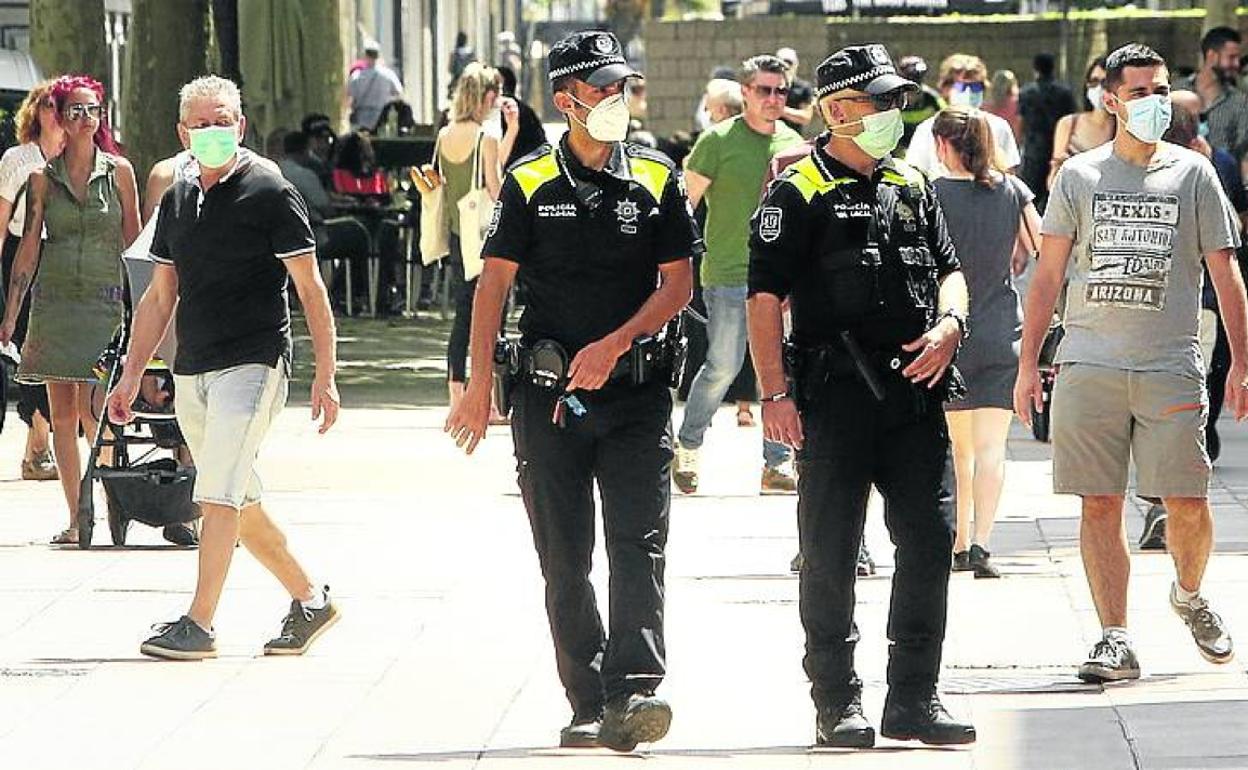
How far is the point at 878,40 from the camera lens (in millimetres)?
32812

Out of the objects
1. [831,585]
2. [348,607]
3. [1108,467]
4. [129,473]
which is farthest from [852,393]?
[129,473]

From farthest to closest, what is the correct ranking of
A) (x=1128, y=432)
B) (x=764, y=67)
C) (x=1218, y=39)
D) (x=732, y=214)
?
(x=1218, y=39)
(x=732, y=214)
(x=764, y=67)
(x=1128, y=432)

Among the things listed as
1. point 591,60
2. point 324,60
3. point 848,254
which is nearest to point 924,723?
point 848,254

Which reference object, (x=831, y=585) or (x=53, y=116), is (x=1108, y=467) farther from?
(x=53, y=116)

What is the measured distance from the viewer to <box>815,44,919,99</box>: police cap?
7902mm

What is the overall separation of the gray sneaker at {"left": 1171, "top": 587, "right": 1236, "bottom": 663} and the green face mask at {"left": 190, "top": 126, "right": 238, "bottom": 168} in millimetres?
3219

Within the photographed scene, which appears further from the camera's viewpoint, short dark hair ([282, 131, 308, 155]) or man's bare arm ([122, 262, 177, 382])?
short dark hair ([282, 131, 308, 155])

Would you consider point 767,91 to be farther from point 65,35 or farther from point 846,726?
point 65,35

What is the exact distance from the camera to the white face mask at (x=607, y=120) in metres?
7.87

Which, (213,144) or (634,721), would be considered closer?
(634,721)

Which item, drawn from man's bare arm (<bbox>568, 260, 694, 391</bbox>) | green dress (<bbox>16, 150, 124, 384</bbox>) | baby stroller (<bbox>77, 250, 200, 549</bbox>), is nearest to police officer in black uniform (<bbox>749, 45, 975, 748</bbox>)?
man's bare arm (<bbox>568, 260, 694, 391</bbox>)

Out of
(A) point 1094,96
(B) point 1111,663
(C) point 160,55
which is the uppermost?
(A) point 1094,96

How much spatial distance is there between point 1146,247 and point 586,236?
1.83 metres

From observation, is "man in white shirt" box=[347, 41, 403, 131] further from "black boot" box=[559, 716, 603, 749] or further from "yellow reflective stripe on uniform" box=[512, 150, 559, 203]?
"black boot" box=[559, 716, 603, 749]
